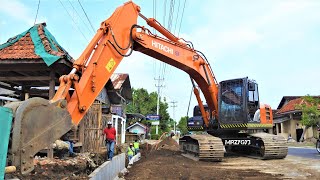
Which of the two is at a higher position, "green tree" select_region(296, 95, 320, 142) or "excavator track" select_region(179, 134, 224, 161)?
"green tree" select_region(296, 95, 320, 142)

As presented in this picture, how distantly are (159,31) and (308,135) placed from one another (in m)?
32.7

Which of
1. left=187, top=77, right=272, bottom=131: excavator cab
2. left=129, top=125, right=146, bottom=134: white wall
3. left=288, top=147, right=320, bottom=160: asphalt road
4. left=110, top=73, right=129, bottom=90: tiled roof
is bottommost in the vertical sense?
left=288, top=147, right=320, bottom=160: asphalt road

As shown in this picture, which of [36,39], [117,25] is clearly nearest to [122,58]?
[117,25]

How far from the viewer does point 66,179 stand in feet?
24.4

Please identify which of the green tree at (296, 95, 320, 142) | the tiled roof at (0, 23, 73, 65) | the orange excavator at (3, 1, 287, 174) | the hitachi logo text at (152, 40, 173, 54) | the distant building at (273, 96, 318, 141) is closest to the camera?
the orange excavator at (3, 1, 287, 174)

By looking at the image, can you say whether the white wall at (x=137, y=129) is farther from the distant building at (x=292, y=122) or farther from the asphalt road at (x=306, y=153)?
the asphalt road at (x=306, y=153)

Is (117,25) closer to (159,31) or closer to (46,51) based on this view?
(46,51)

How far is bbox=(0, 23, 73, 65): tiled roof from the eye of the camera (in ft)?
31.5

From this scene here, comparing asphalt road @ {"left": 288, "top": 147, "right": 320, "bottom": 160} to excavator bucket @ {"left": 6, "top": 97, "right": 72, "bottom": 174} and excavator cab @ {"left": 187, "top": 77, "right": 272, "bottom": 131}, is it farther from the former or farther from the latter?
excavator bucket @ {"left": 6, "top": 97, "right": 72, "bottom": 174}

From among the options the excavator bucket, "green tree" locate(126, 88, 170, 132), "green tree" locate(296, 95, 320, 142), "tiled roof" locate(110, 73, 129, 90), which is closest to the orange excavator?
the excavator bucket

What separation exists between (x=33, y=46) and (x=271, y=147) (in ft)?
30.4

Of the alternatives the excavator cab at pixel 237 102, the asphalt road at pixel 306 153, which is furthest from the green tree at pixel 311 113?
the excavator cab at pixel 237 102

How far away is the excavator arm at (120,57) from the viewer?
612cm

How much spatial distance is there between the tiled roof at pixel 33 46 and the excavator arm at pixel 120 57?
2093 millimetres
